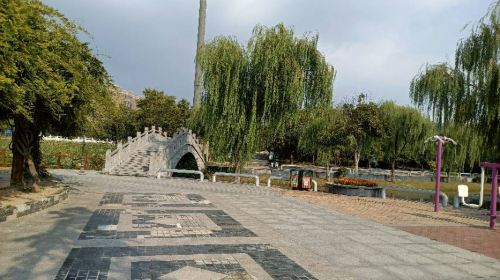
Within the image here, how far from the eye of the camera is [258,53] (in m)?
21.5

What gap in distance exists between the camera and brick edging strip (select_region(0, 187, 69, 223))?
834 cm

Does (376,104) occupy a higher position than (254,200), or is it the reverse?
(376,104)

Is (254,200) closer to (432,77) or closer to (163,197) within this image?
(163,197)

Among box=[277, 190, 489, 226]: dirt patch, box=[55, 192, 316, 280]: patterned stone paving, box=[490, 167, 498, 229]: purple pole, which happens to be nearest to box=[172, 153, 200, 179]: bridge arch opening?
box=[277, 190, 489, 226]: dirt patch

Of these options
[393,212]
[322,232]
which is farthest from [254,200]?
[322,232]

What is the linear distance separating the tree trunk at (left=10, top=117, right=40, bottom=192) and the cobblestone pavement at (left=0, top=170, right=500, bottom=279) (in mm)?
1265

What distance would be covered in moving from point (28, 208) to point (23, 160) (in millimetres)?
3350

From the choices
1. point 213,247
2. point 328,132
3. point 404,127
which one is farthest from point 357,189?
point 404,127

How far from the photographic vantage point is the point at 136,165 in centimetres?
2498

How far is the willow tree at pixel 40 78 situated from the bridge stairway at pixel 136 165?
8.94 meters

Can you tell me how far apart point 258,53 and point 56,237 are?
16.0 m

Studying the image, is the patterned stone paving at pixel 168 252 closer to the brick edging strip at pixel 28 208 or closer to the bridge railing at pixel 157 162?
the brick edging strip at pixel 28 208

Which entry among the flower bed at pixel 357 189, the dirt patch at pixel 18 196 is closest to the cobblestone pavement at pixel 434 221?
the flower bed at pixel 357 189

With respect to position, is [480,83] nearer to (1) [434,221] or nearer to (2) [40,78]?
(1) [434,221]
